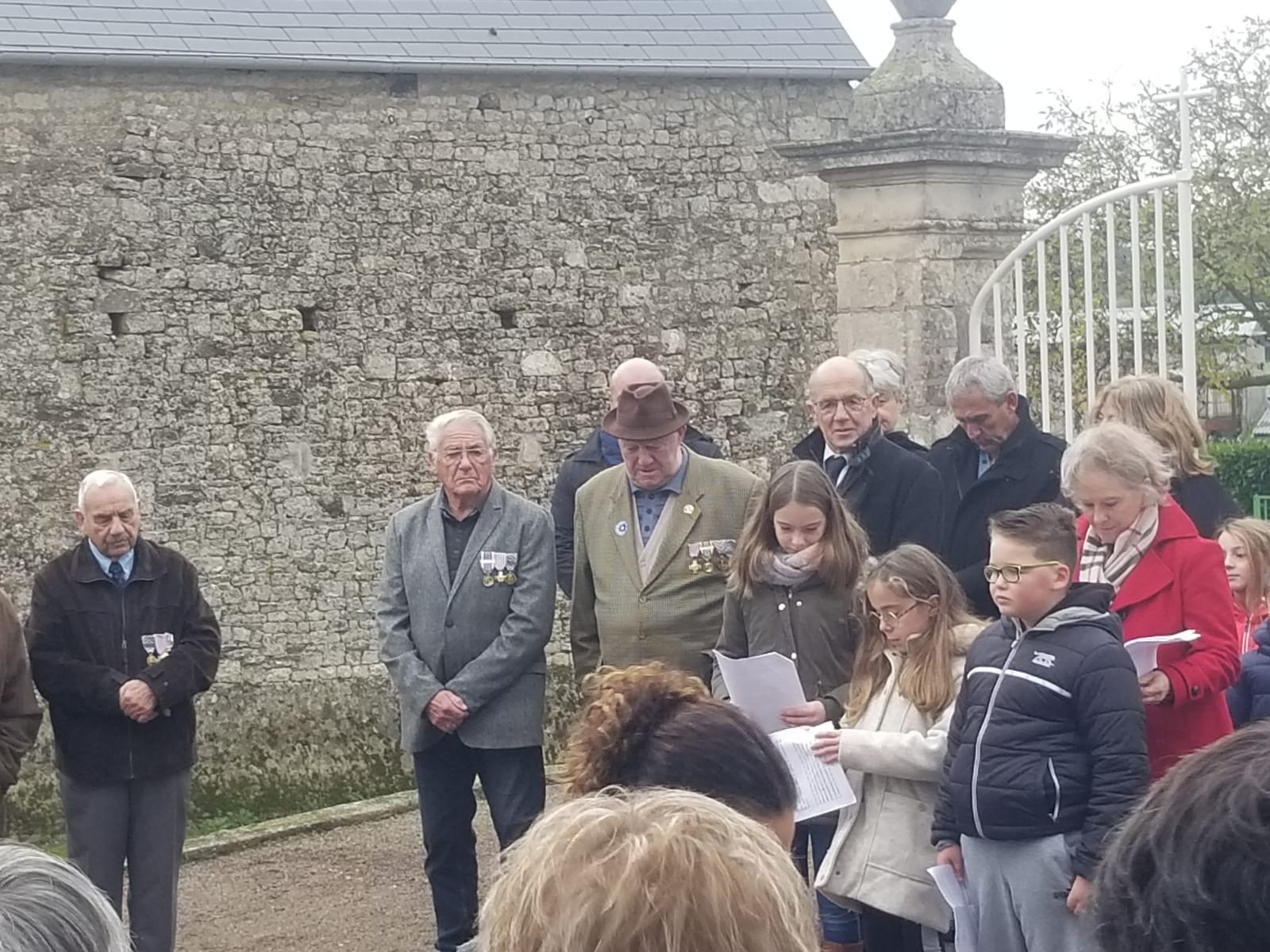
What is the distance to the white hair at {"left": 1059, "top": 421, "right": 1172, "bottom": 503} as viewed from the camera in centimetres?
399

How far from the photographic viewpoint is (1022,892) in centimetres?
371

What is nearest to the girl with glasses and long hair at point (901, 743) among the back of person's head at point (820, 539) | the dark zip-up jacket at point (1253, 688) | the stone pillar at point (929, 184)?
the back of person's head at point (820, 539)

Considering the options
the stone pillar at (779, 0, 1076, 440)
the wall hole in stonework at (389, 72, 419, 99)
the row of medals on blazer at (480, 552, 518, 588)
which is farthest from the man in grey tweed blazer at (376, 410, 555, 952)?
the wall hole in stonework at (389, 72, 419, 99)

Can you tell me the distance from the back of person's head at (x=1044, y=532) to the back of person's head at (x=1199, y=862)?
2286 mm

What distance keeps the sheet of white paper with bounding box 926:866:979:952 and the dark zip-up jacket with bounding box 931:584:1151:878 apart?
132mm

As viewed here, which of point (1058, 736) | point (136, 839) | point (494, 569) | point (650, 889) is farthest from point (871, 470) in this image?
point (650, 889)

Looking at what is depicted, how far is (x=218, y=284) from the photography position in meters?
8.95

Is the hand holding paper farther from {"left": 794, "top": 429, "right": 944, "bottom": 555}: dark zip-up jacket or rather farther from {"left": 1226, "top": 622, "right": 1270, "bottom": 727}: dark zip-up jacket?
{"left": 794, "top": 429, "right": 944, "bottom": 555}: dark zip-up jacket

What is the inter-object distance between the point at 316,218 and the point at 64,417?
61.9 inches

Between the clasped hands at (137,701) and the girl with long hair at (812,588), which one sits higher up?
the girl with long hair at (812,588)

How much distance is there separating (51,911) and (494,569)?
341cm

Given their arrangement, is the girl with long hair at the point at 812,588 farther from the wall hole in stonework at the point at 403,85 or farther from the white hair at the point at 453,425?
the wall hole in stonework at the point at 403,85

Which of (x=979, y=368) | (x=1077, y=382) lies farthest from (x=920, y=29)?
(x=1077, y=382)

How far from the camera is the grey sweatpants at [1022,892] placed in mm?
3656
